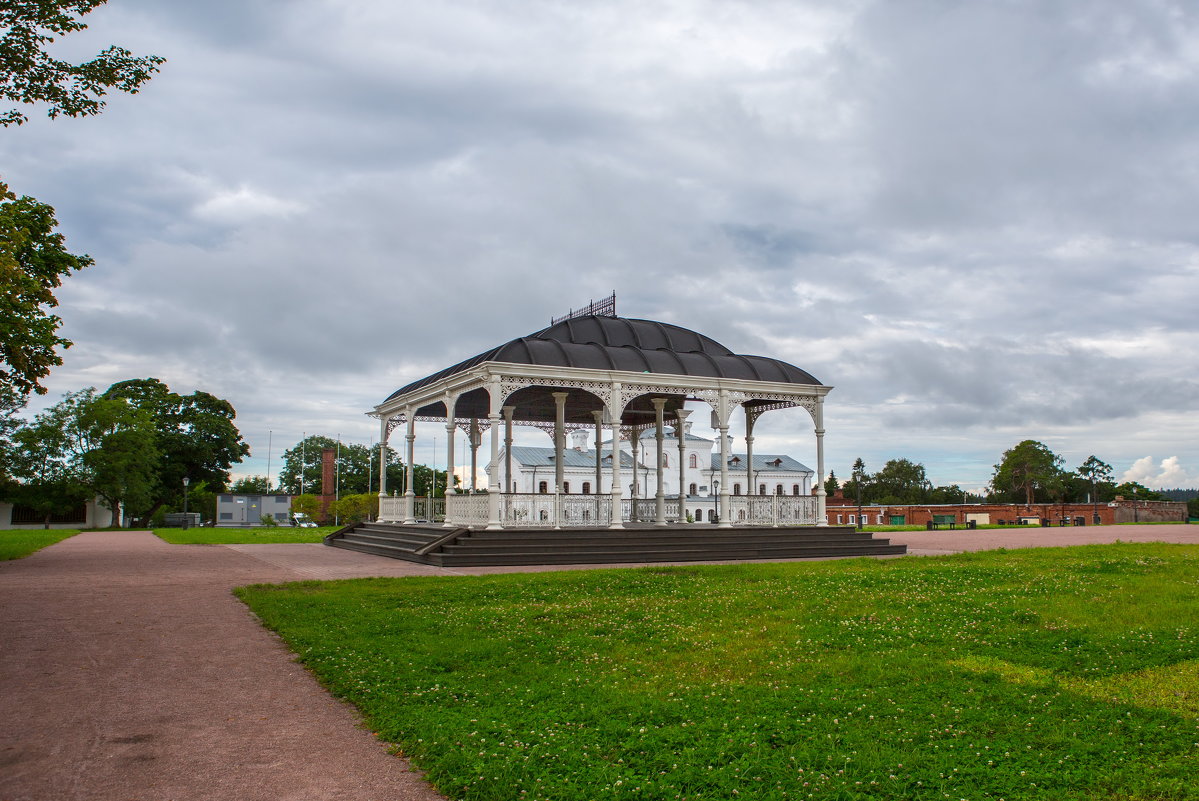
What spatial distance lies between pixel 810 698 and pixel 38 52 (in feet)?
47.0

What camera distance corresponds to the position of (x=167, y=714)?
19.5 ft

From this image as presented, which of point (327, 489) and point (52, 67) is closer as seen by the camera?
point (52, 67)

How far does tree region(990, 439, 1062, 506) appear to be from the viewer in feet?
295

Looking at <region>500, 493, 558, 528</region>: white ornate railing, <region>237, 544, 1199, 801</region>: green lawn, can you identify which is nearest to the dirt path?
<region>237, 544, 1199, 801</region>: green lawn

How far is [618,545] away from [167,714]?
1415cm

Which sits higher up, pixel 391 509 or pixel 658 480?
pixel 658 480

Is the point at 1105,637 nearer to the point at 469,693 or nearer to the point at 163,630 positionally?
the point at 469,693

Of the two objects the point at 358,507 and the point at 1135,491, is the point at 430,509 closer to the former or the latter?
the point at 358,507

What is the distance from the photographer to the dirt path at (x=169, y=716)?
4.53m

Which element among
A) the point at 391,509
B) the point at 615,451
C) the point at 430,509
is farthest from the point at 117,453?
the point at 615,451

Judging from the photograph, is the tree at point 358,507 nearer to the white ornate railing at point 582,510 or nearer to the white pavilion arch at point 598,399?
the white pavilion arch at point 598,399

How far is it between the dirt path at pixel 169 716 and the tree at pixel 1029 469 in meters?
92.3

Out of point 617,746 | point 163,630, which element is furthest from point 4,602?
point 617,746

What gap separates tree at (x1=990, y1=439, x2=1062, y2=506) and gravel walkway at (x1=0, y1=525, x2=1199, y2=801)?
302 feet
